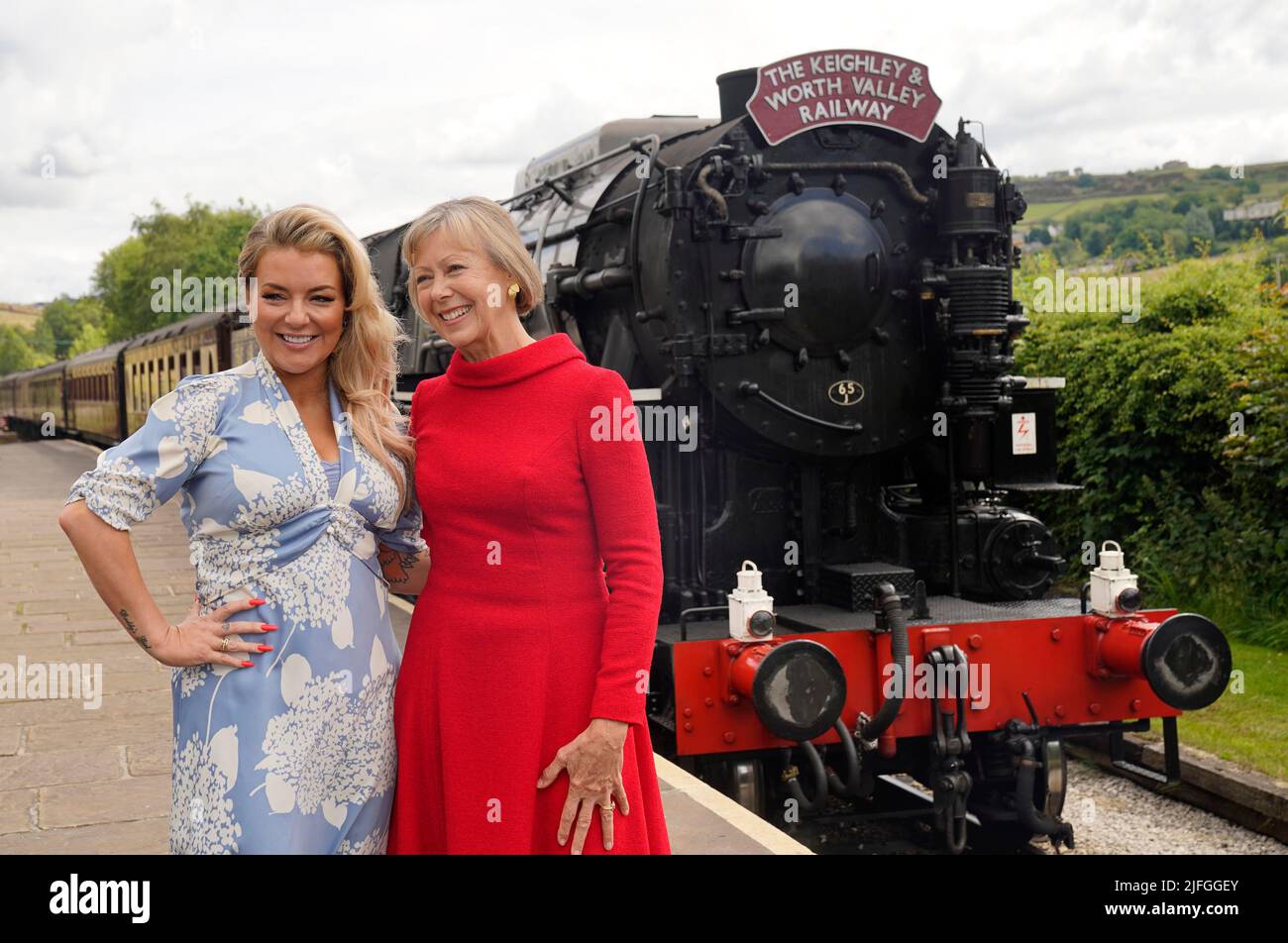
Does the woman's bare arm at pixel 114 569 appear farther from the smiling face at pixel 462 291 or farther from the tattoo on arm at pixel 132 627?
the smiling face at pixel 462 291

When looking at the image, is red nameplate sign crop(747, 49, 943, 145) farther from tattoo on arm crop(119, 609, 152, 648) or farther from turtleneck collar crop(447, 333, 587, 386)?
tattoo on arm crop(119, 609, 152, 648)

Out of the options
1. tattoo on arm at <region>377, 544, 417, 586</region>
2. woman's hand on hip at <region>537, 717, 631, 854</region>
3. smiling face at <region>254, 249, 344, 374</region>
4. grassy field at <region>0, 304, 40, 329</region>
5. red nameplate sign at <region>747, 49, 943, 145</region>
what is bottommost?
woman's hand on hip at <region>537, 717, 631, 854</region>

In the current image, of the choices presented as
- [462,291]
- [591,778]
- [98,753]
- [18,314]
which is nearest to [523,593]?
[591,778]

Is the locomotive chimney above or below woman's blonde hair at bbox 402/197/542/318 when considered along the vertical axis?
above

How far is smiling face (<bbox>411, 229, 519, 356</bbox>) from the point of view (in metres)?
2.43

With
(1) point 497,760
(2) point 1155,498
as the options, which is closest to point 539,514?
(1) point 497,760

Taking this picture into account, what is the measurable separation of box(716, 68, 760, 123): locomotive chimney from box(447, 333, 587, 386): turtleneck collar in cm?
356

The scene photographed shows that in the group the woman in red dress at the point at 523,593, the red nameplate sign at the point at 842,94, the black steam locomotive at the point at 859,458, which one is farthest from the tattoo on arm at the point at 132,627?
the red nameplate sign at the point at 842,94

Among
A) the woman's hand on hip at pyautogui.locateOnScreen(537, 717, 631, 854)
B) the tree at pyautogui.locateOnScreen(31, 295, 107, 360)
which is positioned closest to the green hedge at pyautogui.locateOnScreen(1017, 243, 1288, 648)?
the woman's hand on hip at pyautogui.locateOnScreen(537, 717, 631, 854)

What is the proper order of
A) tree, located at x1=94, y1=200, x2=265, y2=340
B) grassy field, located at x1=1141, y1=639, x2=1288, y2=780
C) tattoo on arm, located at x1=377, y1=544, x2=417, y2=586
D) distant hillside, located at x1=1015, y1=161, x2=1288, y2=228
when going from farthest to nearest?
tree, located at x1=94, y1=200, x2=265, y2=340, distant hillside, located at x1=1015, y1=161, x2=1288, y2=228, grassy field, located at x1=1141, y1=639, x2=1288, y2=780, tattoo on arm, located at x1=377, y1=544, x2=417, y2=586

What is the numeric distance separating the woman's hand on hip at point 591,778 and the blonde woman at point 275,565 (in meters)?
0.37

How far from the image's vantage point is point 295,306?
2434 mm

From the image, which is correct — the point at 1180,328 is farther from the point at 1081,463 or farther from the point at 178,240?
the point at 178,240

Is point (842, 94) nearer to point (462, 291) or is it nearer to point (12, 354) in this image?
point (462, 291)
